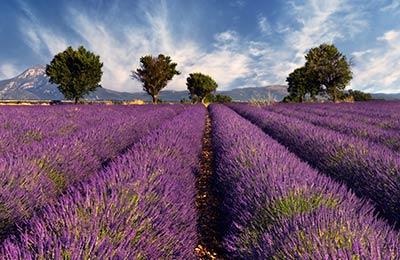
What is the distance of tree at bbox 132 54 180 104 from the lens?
41.3m

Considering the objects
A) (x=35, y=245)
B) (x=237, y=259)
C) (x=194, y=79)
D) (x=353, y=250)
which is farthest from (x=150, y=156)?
(x=194, y=79)

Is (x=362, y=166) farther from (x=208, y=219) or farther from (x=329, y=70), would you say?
(x=329, y=70)

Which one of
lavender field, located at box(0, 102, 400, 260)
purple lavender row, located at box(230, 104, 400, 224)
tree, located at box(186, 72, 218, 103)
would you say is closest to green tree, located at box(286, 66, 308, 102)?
tree, located at box(186, 72, 218, 103)

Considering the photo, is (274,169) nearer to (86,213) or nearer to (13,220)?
(86,213)

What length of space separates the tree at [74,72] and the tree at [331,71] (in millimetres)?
31426

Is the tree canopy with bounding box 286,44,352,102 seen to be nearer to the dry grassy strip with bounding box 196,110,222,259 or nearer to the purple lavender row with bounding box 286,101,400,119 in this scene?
the purple lavender row with bounding box 286,101,400,119

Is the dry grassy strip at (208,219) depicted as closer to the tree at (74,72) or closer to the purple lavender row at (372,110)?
the purple lavender row at (372,110)

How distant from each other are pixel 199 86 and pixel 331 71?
112 feet

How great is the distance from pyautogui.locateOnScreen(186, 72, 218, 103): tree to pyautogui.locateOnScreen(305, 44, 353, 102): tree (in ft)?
101

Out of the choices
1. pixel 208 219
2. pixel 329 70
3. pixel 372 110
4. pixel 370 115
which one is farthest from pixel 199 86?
pixel 208 219

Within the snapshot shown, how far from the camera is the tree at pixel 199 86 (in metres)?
64.6

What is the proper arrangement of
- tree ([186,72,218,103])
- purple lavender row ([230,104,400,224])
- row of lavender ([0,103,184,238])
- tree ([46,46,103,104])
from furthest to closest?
tree ([186,72,218,103])
tree ([46,46,103,104])
purple lavender row ([230,104,400,224])
row of lavender ([0,103,184,238])

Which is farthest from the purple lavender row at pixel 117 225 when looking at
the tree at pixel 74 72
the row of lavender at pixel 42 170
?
the tree at pixel 74 72

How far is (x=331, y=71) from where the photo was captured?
118ft
